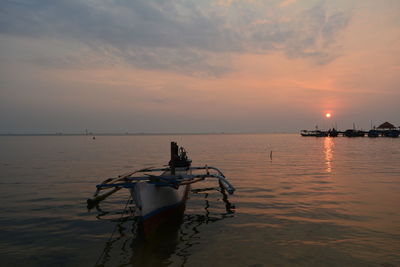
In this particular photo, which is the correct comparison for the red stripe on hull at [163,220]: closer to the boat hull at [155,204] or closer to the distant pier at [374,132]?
the boat hull at [155,204]

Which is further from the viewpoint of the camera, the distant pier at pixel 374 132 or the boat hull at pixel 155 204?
the distant pier at pixel 374 132

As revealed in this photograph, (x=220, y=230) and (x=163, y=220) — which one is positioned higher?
(x=163, y=220)

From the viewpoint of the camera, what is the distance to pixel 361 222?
11.7m

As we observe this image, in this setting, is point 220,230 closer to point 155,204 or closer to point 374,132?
point 155,204

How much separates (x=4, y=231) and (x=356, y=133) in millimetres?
156202

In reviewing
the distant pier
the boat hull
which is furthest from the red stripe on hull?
the distant pier

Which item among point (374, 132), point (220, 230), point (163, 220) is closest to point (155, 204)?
point (163, 220)

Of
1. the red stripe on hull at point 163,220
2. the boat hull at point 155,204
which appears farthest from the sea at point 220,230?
the boat hull at point 155,204

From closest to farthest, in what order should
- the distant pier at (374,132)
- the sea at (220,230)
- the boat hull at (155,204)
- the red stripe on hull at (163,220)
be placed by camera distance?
the sea at (220,230) → the red stripe on hull at (163,220) → the boat hull at (155,204) → the distant pier at (374,132)

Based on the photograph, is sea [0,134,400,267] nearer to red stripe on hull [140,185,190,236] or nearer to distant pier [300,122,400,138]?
red stripe on hull [140,185,190,236]

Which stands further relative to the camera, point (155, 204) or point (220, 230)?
point (220, 230)

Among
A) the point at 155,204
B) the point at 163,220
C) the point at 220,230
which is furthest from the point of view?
the point at 163,220

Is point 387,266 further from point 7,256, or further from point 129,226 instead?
point 7,256

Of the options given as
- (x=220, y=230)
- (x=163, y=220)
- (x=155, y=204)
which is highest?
(x=155, y=204)
